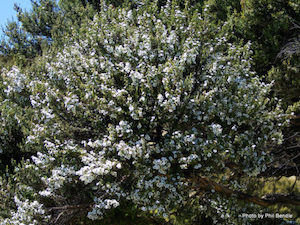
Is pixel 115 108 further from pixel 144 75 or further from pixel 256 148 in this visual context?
pixel 256 148

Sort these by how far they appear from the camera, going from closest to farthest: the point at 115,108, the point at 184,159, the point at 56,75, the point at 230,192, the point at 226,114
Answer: the point at 184,159
the point at 115,108
the point at 226,114
the point at 230,192
the point at 56,75

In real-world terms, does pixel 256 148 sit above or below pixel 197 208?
above

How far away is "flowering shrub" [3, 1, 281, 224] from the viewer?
5.40m

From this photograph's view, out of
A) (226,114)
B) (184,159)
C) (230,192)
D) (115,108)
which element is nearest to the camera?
(184,159)

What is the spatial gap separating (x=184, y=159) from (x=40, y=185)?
10.2 ft

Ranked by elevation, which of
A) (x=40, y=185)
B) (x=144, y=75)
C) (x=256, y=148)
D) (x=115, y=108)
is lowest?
(x=256, y=148)

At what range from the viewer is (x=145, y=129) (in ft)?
19.2

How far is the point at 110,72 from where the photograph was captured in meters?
6.03

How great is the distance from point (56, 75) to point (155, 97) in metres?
2.87

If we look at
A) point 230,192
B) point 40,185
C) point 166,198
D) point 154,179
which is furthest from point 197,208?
point 40,185

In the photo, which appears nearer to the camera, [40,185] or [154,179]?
[154,179]

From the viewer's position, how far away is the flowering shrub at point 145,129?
5400 millimetres

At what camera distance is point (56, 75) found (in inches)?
289

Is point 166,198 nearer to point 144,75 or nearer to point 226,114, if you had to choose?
point 226,114
